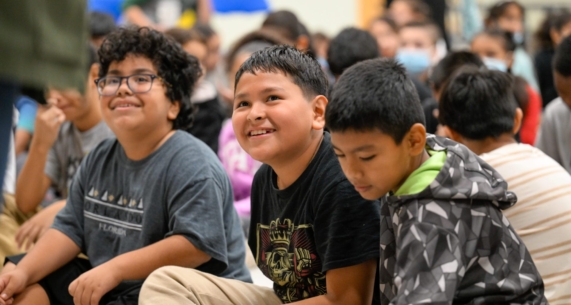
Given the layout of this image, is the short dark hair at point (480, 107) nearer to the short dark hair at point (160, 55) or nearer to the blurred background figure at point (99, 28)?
the short dark hair at point (160, 55)

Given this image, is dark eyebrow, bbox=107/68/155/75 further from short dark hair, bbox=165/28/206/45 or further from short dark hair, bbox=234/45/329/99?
short dark hair, bbox=165/28/206/45

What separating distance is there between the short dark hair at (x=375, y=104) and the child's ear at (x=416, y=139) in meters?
0.01

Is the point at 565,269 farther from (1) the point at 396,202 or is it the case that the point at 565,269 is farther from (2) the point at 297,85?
(2) the point at 297,85

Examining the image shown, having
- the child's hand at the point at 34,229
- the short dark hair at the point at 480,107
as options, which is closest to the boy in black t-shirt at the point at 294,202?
the short dark hair at the point at 480,107

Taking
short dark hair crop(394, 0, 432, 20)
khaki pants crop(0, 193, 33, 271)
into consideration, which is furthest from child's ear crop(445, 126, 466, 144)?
Result: short dark hair crop(394, 0, 432, 20)

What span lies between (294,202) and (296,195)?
16mm

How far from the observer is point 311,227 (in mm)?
1544

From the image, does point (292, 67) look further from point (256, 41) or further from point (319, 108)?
point (256, 41)

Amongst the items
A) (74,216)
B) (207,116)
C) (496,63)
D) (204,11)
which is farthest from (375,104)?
(204,11)

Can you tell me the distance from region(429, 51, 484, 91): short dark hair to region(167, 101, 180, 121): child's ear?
3.35ft

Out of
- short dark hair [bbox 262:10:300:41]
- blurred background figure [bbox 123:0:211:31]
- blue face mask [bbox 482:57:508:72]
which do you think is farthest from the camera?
blurred background figure [bbox 123:0:211:31]

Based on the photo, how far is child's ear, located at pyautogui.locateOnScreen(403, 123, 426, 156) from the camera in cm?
132

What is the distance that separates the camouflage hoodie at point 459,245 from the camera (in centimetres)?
123

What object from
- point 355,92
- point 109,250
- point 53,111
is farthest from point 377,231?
point 53,111
